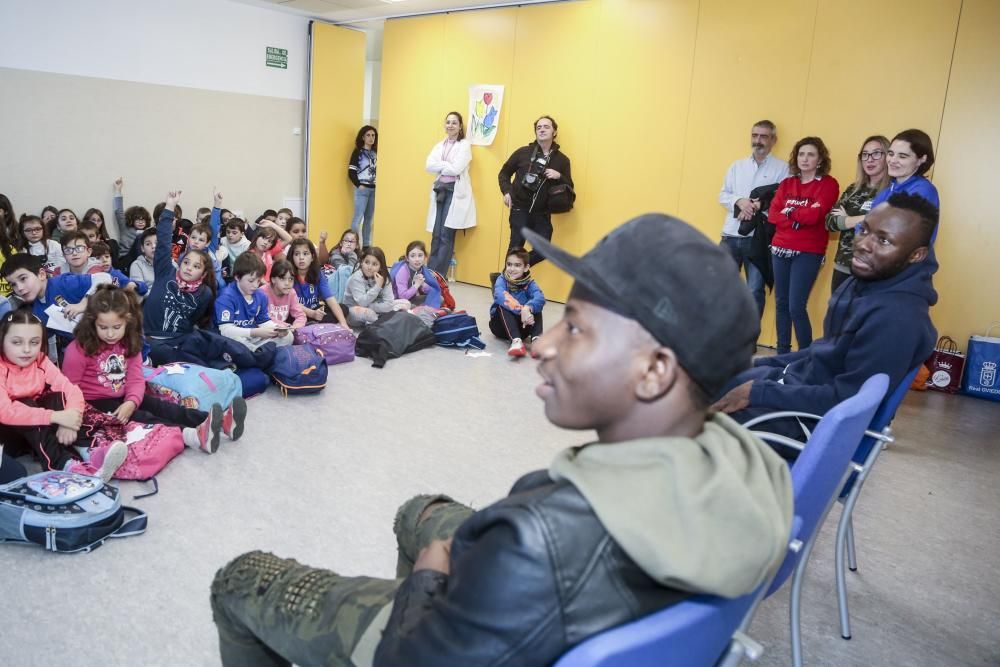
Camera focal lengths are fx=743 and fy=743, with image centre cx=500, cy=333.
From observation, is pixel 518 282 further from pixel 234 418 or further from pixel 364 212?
pixel 364 212

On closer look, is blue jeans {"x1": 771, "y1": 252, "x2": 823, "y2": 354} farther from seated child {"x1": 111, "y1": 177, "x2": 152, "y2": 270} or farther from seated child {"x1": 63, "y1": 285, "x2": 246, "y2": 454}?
seated child {"x1": 111, "y1": 177, "x2": 152, "y2": 270}

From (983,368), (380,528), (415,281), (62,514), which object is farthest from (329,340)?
(983,368)

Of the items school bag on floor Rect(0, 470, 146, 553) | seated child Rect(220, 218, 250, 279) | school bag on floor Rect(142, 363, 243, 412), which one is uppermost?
seated child Rect(220, 218, 250, 279)

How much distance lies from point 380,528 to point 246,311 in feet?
6.73

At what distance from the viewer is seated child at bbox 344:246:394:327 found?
529 centimetres

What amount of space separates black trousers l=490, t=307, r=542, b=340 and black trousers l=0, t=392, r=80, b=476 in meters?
3.03

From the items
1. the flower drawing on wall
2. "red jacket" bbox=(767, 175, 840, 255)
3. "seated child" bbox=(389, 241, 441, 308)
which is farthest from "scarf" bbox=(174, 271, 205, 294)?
the flower drawing on wall

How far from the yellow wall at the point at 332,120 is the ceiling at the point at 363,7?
26 centimetres

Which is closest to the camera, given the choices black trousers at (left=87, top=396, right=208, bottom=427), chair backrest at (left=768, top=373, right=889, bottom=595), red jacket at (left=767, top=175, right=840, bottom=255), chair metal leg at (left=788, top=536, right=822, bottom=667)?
chair backrest at (left=768, top=373, right=889, bottom=595)

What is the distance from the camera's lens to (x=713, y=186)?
6027 mm

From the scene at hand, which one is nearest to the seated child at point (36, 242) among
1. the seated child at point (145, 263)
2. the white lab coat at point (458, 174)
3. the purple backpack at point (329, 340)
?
the seated child at point (145, 263)

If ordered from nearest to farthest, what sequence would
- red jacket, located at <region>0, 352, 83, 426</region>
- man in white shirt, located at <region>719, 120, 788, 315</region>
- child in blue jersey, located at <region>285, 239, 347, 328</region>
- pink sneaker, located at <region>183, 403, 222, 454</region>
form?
red jacket, located at <region>0, 352, 83, 426</region>, pink sneaker, located at <region>183, 403, 222, 454</region>, child in blue jersey, located at <region>285, 239, 347, 328</region>, man in white shirt, located at <region>719, 120, 788, 315</region>

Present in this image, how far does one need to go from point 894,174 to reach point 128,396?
419 centimetres

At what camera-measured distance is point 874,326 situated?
216 cm
